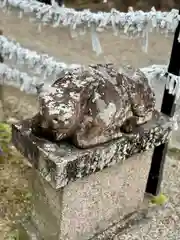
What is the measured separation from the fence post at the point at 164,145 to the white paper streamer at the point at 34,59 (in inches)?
24.7

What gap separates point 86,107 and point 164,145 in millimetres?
647

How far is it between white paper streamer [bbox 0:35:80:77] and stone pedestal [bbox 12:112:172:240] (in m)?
0.81

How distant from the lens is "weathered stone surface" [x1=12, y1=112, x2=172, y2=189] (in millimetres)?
1435

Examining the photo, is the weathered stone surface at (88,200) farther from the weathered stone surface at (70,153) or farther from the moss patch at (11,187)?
the moss patch at (11,187)

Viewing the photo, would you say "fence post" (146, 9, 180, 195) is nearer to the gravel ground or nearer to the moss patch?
the moss patch

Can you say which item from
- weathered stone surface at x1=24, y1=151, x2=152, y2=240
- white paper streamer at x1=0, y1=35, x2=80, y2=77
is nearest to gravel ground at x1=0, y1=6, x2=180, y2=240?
white paper streamer at x1=0, y1=35, x2=80, y2=77

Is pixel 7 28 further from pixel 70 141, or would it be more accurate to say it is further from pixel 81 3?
pixel 70 141

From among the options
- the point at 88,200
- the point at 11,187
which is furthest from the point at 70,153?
the point at 11,187

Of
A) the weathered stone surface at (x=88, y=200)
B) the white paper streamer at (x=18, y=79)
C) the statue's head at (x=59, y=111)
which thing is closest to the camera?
the statue's head at (x=59, y=111)

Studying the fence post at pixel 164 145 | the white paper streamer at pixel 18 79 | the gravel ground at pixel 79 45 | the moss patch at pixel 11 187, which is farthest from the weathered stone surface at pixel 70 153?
the gravel ground at pixel 79 45

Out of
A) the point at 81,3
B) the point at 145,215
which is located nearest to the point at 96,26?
the point at 145,215

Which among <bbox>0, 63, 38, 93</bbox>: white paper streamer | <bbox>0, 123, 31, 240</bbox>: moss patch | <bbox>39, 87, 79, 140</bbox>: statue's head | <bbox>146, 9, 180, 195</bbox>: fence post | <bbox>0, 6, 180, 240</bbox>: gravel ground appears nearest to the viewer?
<bbox>39, 87, 79, 140</bbox>: statue's head

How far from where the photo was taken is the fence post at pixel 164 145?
1851mm

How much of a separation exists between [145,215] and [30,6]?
1374mm
